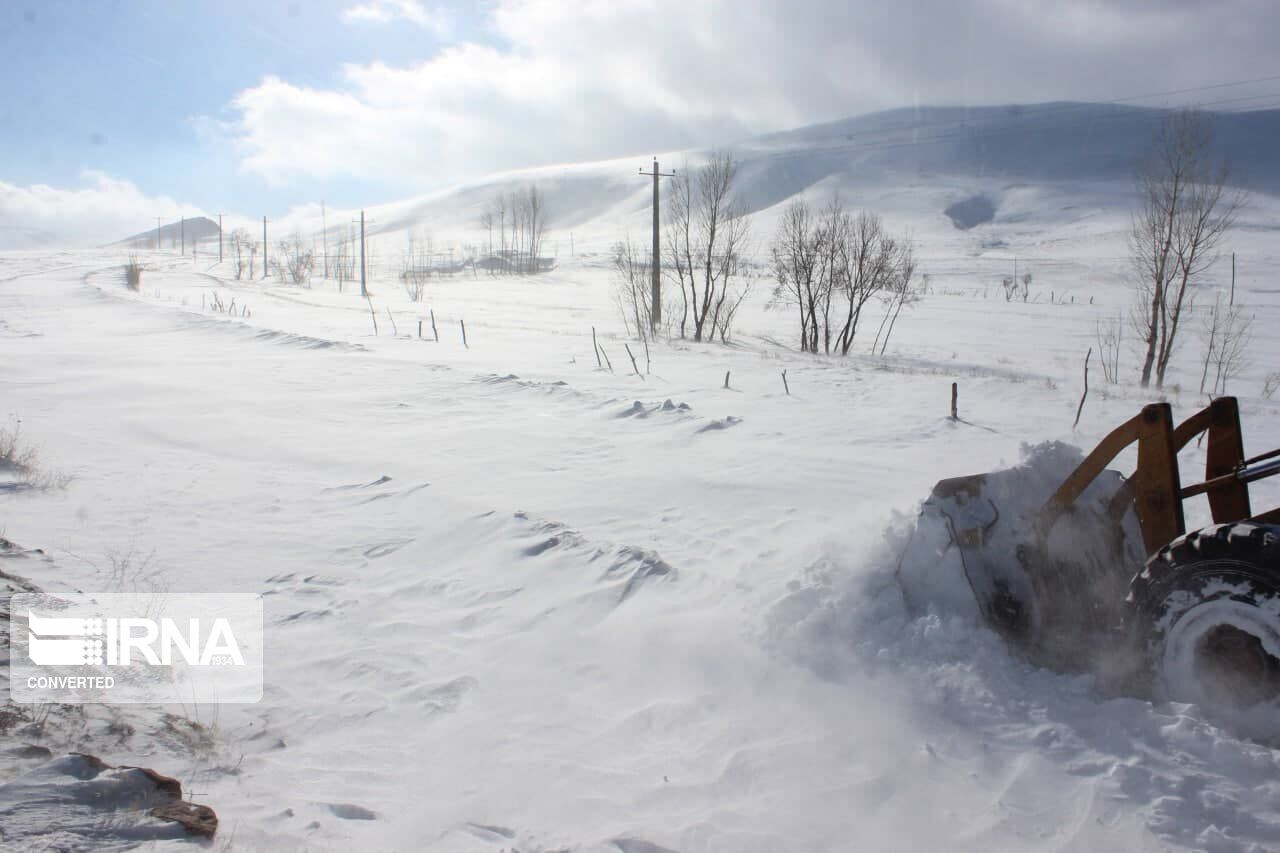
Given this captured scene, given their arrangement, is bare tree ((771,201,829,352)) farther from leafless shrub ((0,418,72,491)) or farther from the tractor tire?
the tractor tire

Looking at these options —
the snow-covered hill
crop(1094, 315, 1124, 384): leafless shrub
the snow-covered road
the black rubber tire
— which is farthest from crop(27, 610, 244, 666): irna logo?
the snow-covered hill

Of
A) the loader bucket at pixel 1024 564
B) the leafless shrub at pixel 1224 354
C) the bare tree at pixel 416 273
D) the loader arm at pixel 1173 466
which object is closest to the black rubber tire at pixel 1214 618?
the loader arm at pixel 1173 466

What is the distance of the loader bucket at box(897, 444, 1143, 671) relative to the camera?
4.12m

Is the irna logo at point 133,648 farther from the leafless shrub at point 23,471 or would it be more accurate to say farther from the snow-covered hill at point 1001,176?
the snow-covered hill at point 1001,176

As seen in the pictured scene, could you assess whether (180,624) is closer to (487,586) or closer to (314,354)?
(487,586)

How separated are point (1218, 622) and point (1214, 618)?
0.07 feet

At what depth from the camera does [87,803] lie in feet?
8.60

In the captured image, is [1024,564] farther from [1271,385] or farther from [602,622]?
[1271,385]

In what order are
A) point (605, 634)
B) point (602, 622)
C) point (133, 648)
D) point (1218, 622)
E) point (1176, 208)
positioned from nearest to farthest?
point (1218, 622)
point (133, 648)
point (605, 634)
point (602, 622)
point (1176, 208)

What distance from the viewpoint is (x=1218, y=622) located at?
3170 mm

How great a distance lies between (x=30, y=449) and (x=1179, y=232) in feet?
93.7

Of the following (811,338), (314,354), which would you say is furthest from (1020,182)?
(314,354)

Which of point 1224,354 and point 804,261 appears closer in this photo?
point 1224,354

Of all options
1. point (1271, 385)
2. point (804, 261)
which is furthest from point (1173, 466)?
point (804, 261)
